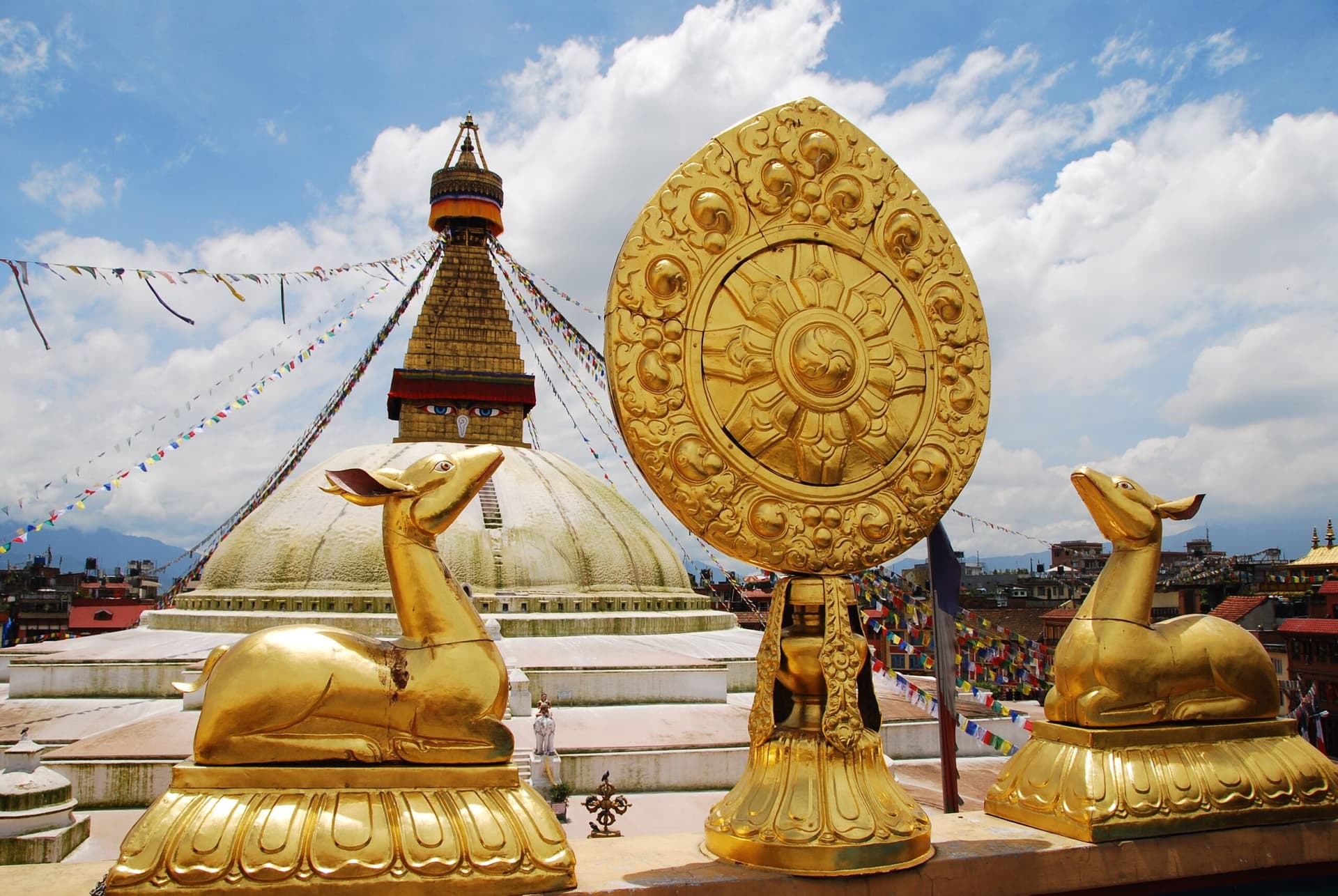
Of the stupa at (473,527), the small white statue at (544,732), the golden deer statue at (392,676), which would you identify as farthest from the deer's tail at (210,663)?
the stupa at (473,527)

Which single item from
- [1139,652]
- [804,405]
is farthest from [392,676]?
[1139,652]

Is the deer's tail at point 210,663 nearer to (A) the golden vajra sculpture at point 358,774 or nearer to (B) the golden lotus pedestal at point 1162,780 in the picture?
(A) the golden vajra sculpture at point 358,774

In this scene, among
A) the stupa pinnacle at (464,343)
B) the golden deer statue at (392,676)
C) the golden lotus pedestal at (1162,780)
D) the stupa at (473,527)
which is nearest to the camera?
the golden deer statue at (392,676)

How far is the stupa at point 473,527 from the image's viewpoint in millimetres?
16078

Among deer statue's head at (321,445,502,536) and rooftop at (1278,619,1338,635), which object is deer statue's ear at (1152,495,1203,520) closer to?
deer statue's head at (321,445,502,536)

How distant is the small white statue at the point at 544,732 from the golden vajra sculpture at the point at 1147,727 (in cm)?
732

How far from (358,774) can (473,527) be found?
1441 cm

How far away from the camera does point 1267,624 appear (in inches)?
971

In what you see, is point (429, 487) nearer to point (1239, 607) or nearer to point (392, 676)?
point (392, 676)

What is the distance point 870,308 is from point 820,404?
0.50m

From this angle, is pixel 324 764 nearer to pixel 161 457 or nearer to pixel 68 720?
pixel 68 720

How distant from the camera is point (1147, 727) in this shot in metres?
4.04

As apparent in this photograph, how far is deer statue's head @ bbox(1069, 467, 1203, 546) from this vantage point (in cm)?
418

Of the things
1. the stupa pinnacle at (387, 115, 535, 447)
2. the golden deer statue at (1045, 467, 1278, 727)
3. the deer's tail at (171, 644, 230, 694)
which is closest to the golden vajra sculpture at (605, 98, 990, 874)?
the golden deer statue at (1045, 467, 1278, 727)
